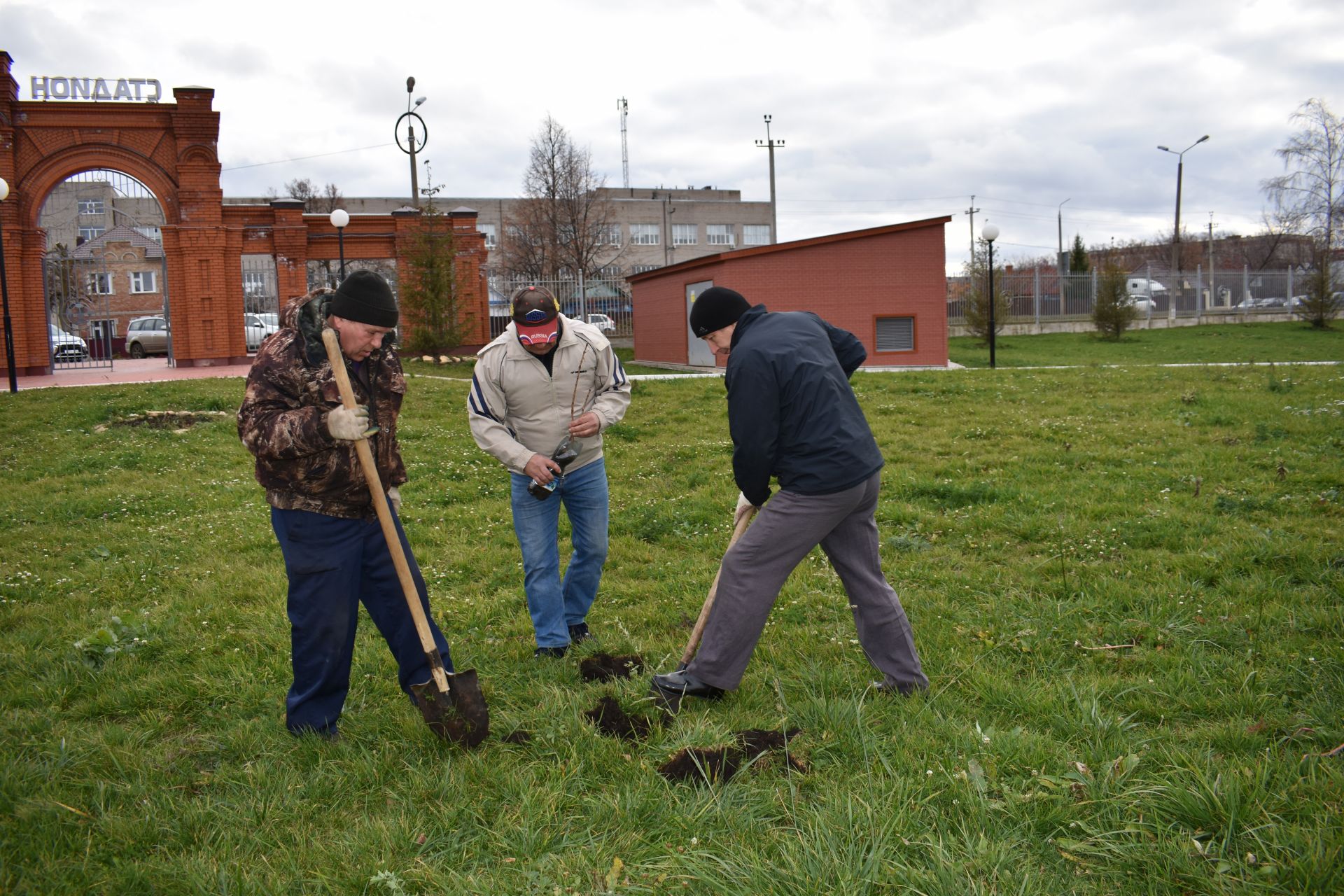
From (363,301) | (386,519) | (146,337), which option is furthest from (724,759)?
(146,337)

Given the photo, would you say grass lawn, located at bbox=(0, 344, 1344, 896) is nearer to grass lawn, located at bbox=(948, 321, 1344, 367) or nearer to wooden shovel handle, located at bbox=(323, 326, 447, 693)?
wooden shovel handle, located at bbox=(323, 326, 447, 693)

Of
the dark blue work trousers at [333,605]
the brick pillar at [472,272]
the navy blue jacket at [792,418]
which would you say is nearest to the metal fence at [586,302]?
the brick pillar at [472,272]

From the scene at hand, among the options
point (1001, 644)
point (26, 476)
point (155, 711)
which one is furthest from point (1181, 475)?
point (26, 476)

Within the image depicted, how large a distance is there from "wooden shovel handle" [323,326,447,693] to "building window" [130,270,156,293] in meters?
51.5

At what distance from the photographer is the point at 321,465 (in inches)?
145

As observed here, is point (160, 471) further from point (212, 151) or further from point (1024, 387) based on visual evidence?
point (212, 151)

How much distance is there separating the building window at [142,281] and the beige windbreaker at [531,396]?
50.5m

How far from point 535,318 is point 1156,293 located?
4865 centimetres

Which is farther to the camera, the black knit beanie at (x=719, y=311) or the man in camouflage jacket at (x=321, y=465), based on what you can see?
the black knit beanie at (x=719, y=311)

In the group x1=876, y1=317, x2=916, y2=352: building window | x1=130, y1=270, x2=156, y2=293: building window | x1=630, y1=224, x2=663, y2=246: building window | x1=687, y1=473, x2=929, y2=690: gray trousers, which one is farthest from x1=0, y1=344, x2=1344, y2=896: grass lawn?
x1=630, y1=224, x2=663, y2=246: building window

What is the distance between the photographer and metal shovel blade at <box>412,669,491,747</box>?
372 centimetres

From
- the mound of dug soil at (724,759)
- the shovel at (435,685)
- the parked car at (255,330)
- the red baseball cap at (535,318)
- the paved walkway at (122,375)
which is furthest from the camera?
the parked car at (255,330)

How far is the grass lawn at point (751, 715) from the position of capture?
9.34 feet

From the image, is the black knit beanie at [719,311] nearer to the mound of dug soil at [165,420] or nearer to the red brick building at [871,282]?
the mound of dug soil at [165,420]
